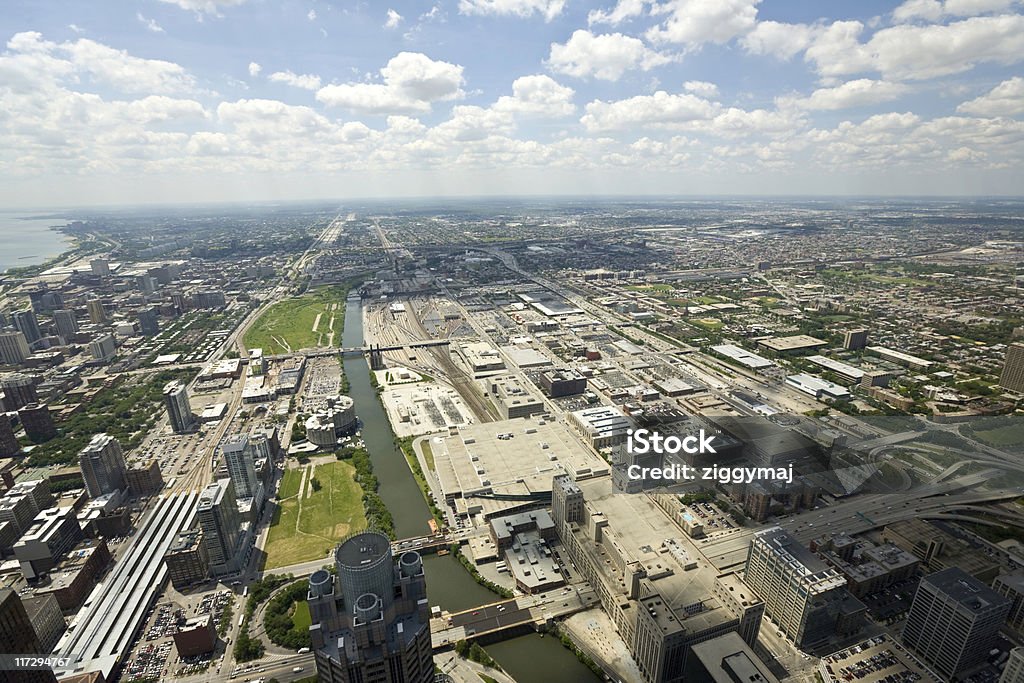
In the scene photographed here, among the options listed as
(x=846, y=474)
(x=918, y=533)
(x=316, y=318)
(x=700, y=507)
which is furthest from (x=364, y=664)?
(x=316, y=318)

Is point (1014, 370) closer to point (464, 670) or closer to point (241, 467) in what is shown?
point (464, 670)

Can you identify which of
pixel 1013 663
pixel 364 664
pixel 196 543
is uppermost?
pixel 364 664

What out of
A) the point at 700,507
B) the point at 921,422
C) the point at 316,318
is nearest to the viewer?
the point at 700,507

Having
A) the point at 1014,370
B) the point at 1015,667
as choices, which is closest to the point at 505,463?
the point at 1015,667

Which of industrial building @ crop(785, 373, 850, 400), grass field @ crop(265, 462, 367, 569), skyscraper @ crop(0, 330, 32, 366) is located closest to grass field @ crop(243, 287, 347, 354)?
skyscraper @ crop(0, 330, 32, 366)

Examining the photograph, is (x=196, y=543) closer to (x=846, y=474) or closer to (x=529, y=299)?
(x=846, y=474)

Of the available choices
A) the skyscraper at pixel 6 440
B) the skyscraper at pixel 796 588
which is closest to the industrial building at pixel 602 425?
the skyscraper at pixel 796 588
